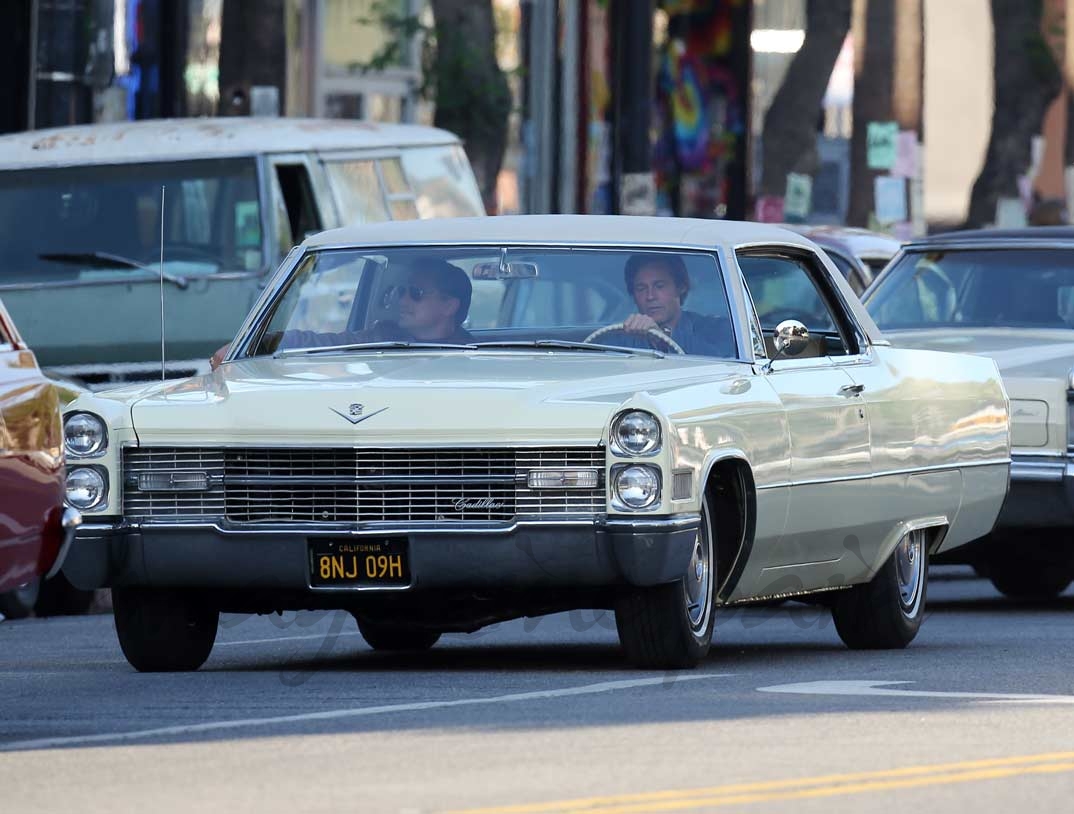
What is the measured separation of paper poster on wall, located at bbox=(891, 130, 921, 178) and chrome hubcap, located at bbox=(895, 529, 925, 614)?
17635 millimetres

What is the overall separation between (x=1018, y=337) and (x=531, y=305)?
172 inches

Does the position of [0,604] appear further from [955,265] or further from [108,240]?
[955,265]

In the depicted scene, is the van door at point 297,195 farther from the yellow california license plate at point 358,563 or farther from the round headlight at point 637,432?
the round headlight at point 637,432

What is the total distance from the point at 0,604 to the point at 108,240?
2.84 meters

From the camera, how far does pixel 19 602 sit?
→ 14.3 metres

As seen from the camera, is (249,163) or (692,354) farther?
(249,163)

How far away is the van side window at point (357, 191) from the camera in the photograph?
56.2 feet

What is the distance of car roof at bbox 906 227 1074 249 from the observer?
15234 mm

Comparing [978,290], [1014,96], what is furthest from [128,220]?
[1014,96]

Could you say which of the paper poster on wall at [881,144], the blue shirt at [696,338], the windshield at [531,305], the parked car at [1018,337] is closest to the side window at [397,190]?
the parked car at [1018,337]

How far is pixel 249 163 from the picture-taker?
16781 mm

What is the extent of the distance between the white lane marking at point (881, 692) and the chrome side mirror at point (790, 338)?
1.55 metres

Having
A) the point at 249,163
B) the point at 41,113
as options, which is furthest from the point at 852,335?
the point at 41,113

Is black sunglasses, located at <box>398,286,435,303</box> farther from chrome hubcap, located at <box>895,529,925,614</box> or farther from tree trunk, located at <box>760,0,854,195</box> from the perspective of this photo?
tree trunk, located at <box>760,0,854,195</box>
